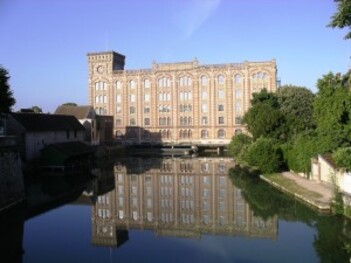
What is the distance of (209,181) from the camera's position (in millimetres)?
37719

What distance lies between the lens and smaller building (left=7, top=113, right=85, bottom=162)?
43.0m

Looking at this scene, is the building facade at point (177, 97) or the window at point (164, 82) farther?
the window at point (164, 82)

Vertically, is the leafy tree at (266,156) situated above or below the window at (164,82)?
below

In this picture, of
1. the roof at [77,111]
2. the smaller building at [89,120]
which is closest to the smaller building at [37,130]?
the smaller building at [89,120]

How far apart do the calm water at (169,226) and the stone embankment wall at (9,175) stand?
921 millimetres

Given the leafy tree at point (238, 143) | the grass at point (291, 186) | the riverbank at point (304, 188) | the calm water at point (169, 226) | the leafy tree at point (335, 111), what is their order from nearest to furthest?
the calm water at point (169, 226) → the riverbank at point (304, 188) → the grass at point (291, 186) → the leafy tree at point (335, 111) → the leafy tree at point (238, 143)

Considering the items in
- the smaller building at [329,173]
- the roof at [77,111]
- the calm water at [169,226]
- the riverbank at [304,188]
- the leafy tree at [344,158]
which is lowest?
the calm water at [169,226]

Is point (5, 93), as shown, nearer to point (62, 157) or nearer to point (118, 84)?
point (62, 157)

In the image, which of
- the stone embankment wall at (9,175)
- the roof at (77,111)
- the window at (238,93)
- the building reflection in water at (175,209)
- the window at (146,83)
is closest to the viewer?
the building reflection in water at (175,209)

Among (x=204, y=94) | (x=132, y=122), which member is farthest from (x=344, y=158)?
(x=132, y=122)

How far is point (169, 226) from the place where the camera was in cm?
A: 2211

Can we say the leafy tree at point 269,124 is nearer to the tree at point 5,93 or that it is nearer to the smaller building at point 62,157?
the smaller building at point 62,157

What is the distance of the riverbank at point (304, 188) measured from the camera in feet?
78.4

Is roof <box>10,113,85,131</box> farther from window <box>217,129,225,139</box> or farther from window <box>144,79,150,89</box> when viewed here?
window <box>217,129,225,139</box>
